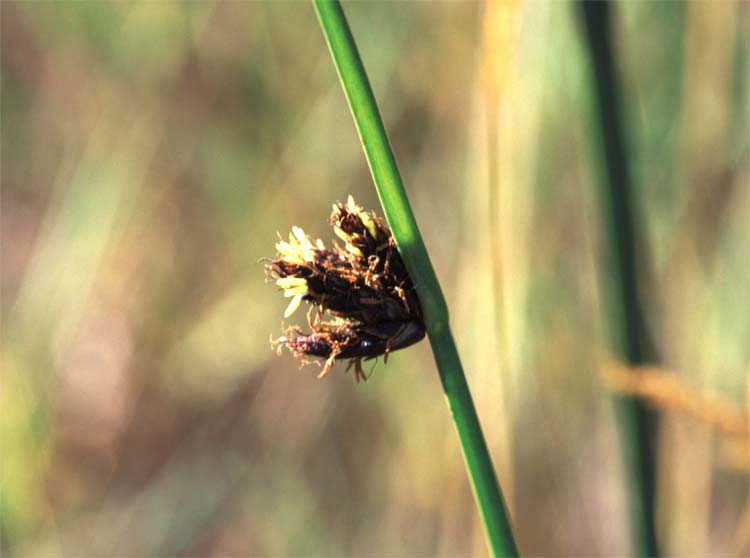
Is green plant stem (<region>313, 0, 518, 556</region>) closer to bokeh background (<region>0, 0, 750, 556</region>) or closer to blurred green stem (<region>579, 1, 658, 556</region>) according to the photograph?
blurred green stem (<region>579, 1, 658, 556</region>)

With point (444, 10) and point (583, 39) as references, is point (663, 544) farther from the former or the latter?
point (444, 10)

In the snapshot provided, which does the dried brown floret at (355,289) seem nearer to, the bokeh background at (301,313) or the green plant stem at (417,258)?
the green plant stem at (417,258)

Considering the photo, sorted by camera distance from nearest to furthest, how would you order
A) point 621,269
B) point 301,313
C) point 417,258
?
point 417,258 → point 621,269 → point 301,313

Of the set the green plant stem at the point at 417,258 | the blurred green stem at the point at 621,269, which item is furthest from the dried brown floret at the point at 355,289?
the blurred green stem at the point at 621,269

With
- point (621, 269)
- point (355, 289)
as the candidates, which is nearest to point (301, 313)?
point (621, 269)

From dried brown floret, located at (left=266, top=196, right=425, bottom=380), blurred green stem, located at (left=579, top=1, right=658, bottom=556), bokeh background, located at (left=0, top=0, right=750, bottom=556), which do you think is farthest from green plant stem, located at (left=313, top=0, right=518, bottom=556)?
bokeh background, located at (left=0, top=0, right=750, bottom=556)

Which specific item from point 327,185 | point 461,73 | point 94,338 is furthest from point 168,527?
point 461,73

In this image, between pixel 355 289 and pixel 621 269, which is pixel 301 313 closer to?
pixel 621 269
